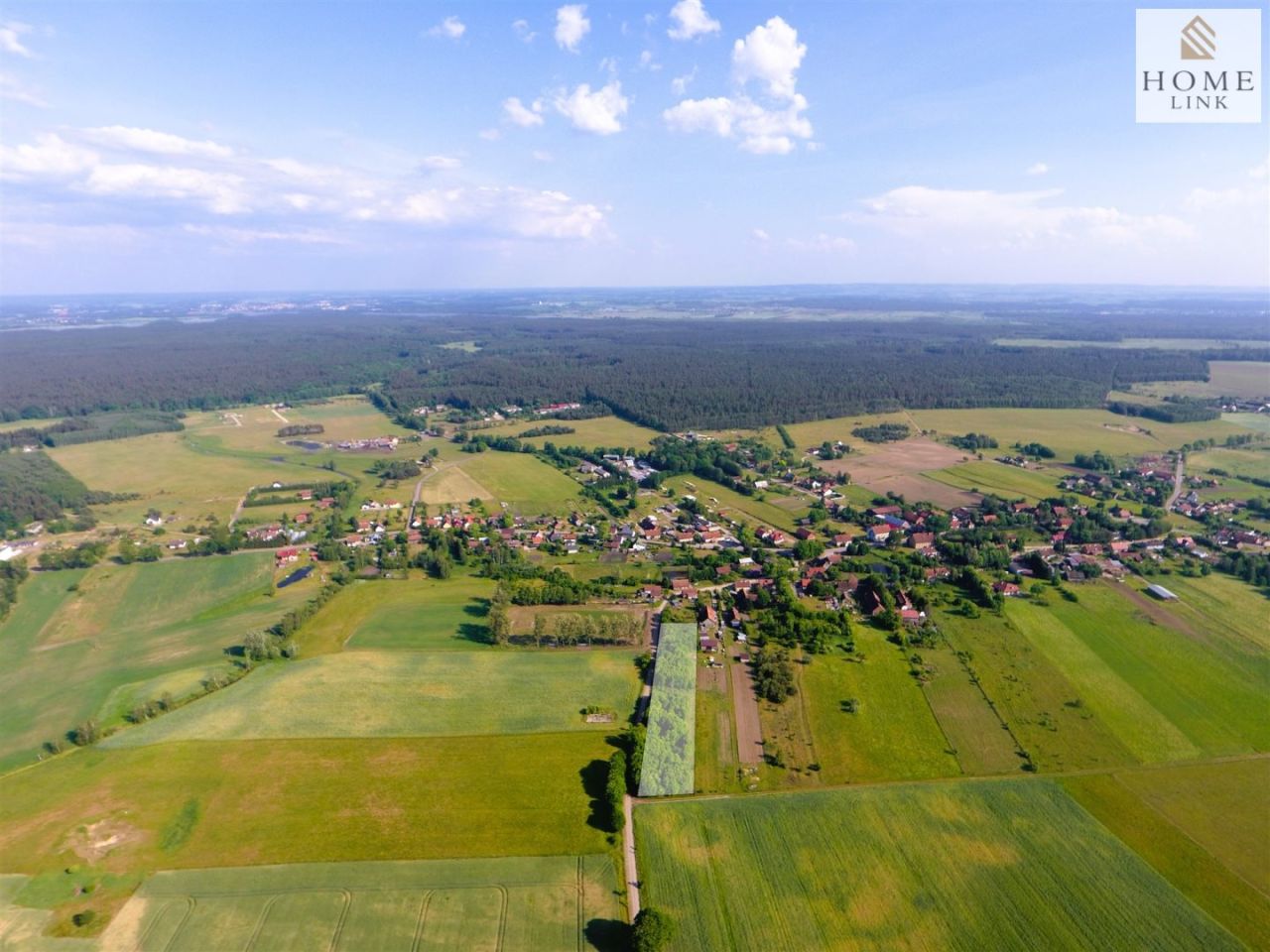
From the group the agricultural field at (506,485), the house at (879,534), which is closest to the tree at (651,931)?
the house at (879,534)

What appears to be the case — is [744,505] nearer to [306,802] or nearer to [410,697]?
[410,697]

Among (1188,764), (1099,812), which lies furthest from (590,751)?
(1188,764)

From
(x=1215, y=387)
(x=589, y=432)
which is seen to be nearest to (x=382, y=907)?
(x=589, y=432)

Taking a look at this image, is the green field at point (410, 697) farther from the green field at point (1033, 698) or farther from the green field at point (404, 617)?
the green field at point (1033, 698)

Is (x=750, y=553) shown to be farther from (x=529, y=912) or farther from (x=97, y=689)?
(x=97, y=689)

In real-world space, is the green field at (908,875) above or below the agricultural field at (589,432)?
below
